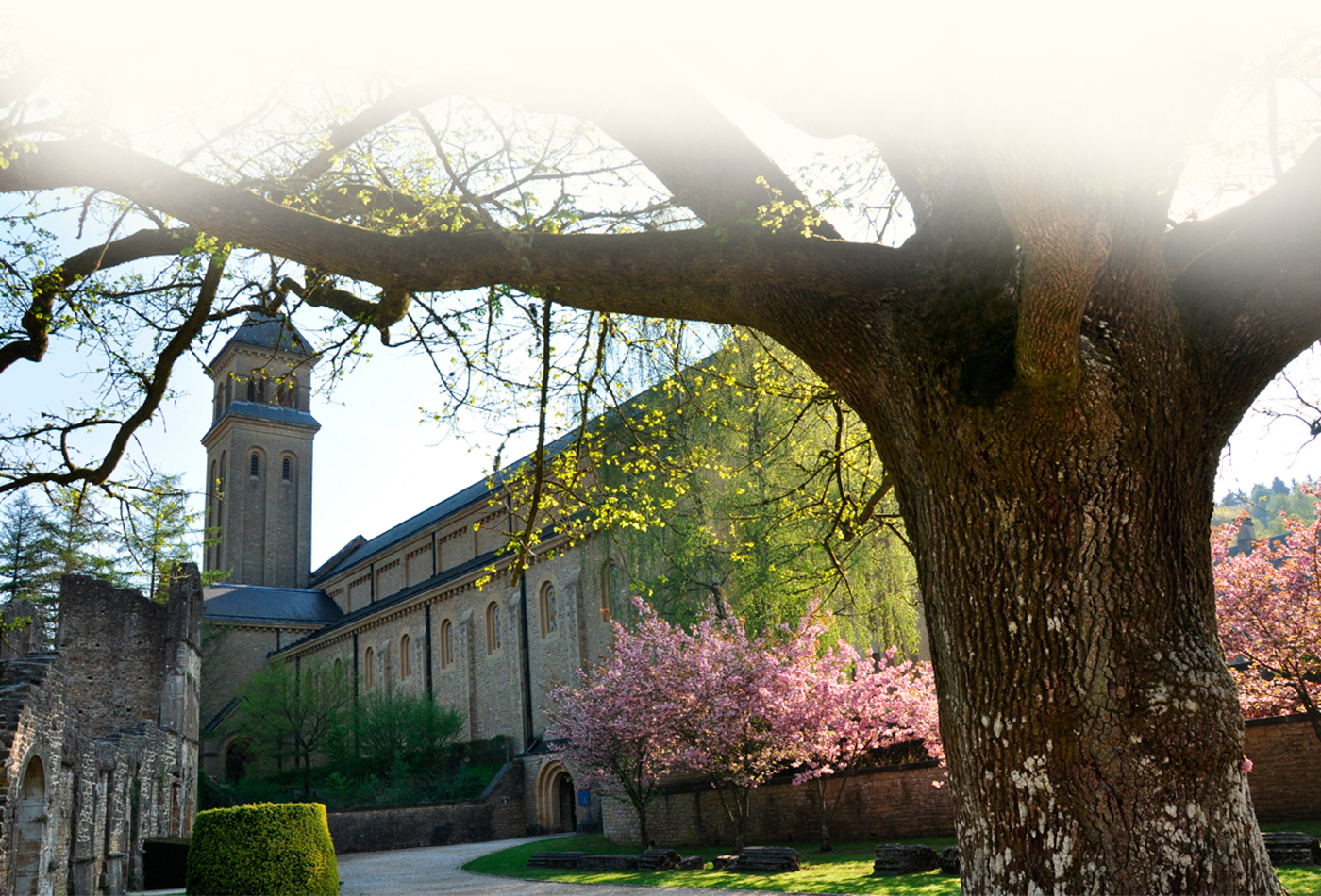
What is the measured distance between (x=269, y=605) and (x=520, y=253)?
181 feet

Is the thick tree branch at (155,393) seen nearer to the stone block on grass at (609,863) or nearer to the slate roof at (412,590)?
the stone block on grass at (609,863)

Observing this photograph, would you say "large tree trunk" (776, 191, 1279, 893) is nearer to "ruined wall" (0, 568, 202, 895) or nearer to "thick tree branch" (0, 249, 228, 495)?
"thick tree branch" (0, 249, 228, 495)

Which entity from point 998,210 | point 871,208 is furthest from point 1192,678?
point 871,208

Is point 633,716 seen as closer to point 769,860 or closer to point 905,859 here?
point 769,860

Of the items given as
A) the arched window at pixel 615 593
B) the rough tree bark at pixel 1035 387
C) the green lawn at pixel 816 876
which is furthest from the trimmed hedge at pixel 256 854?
the rough tree bark at pixel 1035 387

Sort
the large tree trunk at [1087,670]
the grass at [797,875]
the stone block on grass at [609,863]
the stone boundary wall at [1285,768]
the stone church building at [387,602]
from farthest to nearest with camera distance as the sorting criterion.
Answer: the stone church building at [387,602] → the stone block on grass at [609,863] → the stone boundary wall at [1285,768] → the grass at [797,875] → the large tree trunk at [1087,670]

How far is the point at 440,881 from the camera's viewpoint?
18.6 metres

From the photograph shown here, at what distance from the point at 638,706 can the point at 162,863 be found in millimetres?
10906

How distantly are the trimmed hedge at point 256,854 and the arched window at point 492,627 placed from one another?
2302 centimetres

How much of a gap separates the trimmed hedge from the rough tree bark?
466 inches

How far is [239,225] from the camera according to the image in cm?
443

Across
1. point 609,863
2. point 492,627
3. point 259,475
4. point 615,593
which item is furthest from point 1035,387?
point 259,475

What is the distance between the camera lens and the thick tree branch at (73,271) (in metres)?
6.84

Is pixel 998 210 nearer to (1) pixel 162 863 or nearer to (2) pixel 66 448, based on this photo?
(2) pixel 66 448
